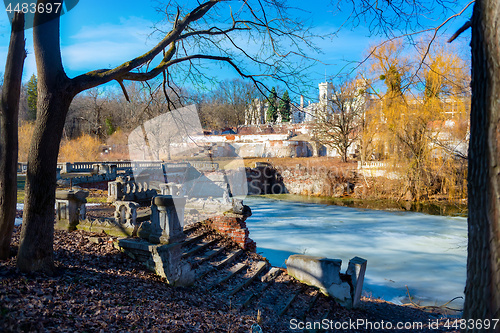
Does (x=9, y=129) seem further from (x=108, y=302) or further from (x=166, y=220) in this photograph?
(x=108, y=302)

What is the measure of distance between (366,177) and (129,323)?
897 inches

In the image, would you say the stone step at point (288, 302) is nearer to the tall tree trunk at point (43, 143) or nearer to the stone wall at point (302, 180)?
the tall tree trunk at point (43, 143)

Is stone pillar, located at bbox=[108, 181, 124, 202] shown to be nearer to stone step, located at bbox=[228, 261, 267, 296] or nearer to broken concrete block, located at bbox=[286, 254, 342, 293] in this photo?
stone step, located at bbox=[228, 261, 267, 296]

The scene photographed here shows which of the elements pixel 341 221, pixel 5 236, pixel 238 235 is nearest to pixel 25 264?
pixel 5 236

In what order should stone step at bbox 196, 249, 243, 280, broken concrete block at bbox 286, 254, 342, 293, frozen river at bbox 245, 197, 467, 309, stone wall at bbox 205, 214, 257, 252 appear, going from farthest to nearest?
frozen river at bbox 245, 197, 467, 309, stone wall at bbox 205, 214, 257, 252, broken concrete block at bbox 286, 254, 342, 293, stone step at bbox 196, 249, 243, 280

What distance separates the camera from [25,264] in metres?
3.84

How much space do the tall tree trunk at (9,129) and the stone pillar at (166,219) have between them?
2.06m

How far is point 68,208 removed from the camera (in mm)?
6559

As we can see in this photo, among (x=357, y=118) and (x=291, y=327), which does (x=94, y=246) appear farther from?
(x=357, y=118)

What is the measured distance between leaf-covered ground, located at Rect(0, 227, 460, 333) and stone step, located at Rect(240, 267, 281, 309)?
0.54 feet

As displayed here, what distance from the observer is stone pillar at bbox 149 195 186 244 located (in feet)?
17.5

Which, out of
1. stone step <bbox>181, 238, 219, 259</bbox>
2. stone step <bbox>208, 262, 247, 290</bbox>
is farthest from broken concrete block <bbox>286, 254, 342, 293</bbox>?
stone step <bbox>181, 238, 219, 259</bbox>

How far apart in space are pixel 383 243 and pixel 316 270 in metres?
7.59

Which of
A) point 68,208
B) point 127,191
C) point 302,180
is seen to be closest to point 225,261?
point 68,208
